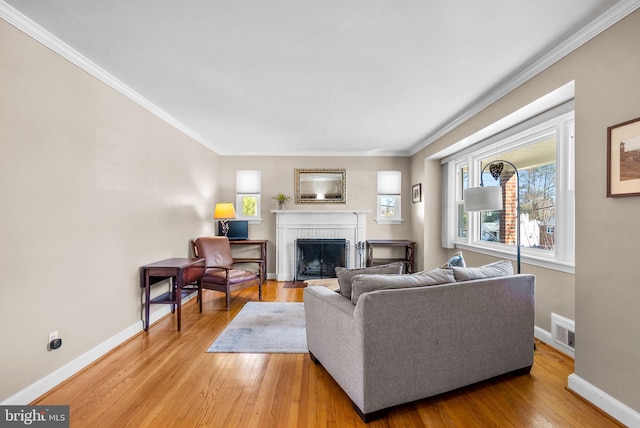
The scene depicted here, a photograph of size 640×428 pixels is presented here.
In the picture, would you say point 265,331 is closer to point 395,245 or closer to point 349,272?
point 349,272

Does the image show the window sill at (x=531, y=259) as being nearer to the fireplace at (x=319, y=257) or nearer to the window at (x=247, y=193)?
the fireplace at (x=319, y=257)

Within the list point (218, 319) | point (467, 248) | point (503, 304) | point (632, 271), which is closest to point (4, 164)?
point (218, 319)

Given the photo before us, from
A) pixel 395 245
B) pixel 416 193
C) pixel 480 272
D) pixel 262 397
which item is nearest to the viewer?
pixel 262 397

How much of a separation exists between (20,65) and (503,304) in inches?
144

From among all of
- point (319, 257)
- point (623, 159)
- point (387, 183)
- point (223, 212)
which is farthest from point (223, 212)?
point (623, 159)

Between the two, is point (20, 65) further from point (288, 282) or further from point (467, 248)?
point (467, 248)

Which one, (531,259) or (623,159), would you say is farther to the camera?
(531,259)

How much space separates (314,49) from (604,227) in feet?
7.73

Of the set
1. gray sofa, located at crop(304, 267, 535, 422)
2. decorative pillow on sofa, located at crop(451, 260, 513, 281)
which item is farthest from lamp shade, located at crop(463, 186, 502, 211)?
gray sofa, located at crop(304, 267, 535, 422)

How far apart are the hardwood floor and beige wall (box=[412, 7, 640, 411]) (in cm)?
A: 33

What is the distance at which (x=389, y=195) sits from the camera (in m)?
5.70

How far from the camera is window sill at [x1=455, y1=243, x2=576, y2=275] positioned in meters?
2.52

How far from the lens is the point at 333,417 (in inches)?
68.2

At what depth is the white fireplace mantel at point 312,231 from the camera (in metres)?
5.47
